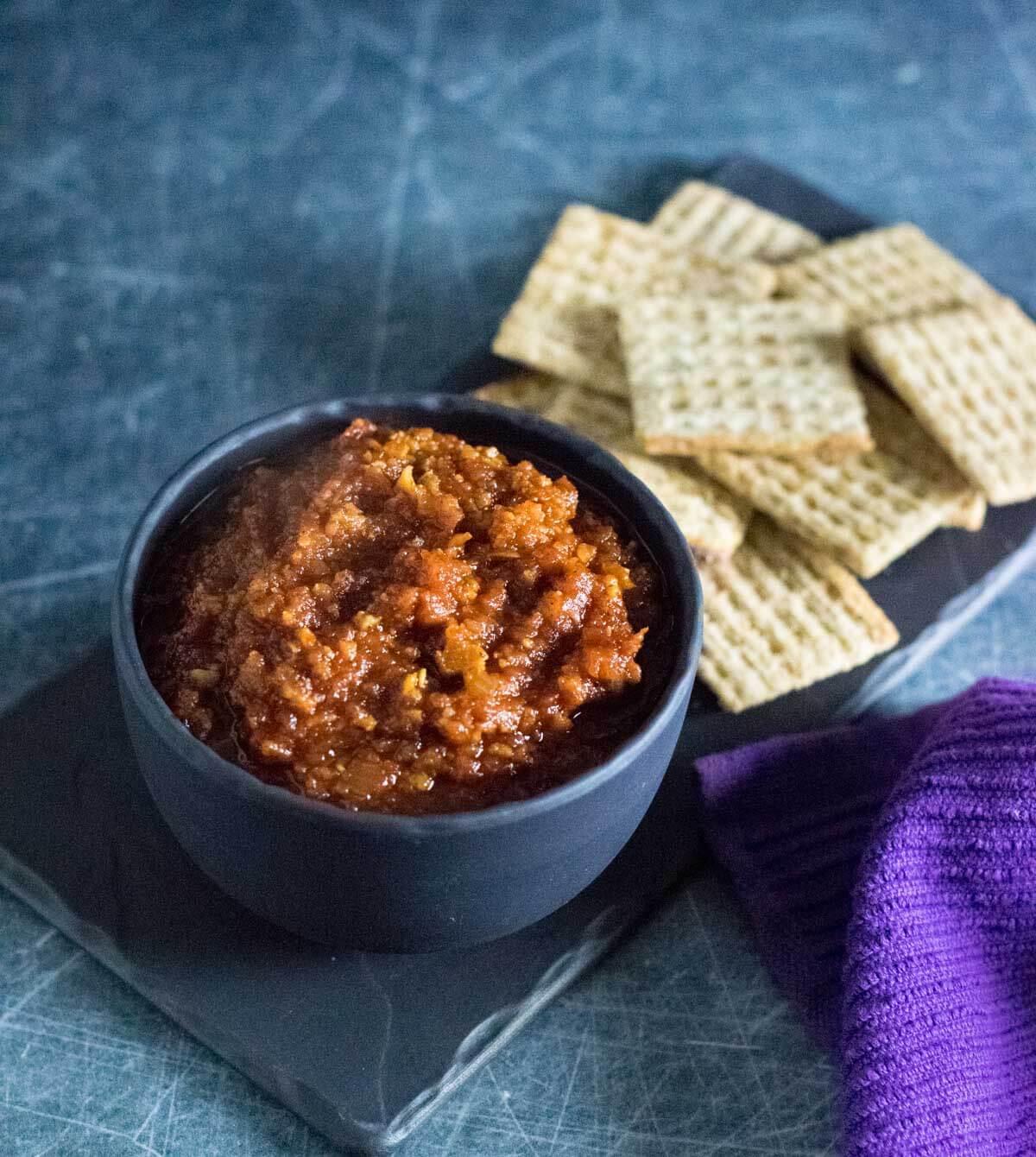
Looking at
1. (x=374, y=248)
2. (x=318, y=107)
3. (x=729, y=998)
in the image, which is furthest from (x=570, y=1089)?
(x=318, y=107)

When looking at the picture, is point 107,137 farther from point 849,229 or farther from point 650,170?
point 849,229

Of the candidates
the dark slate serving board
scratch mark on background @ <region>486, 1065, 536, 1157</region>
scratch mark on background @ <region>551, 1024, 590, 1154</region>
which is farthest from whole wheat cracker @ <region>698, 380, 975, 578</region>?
scratch mark on background @ <region>486, 1065, 536, 1157</region>

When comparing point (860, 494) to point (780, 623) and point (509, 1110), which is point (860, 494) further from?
point (509, 1110)

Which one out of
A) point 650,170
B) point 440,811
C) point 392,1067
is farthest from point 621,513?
point 650,170

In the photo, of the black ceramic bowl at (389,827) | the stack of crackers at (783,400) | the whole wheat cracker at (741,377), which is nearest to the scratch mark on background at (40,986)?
the black ceramic bowl at (389,827)

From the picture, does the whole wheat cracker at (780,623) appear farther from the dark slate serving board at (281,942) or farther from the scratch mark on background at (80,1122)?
the scratch mark on background at (80,1122)

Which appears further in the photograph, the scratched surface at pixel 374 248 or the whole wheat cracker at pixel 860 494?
the whole wheat cracker at pixel 860 494
